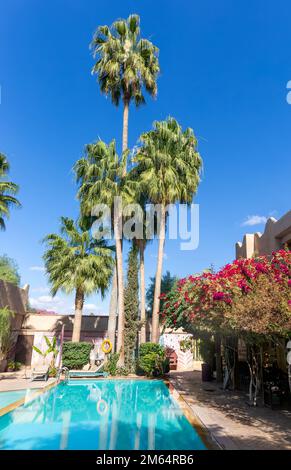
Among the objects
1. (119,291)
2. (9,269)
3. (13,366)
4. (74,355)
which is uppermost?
(9,269)

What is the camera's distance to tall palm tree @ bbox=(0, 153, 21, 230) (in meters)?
18.2

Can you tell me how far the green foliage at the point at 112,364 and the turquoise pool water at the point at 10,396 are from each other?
238 inches

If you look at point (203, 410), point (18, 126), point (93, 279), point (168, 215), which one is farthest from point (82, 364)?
point (18, 126)

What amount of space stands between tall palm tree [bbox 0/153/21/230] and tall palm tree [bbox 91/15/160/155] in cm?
812

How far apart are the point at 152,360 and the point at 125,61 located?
1911cm

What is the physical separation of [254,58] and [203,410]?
15269 mm

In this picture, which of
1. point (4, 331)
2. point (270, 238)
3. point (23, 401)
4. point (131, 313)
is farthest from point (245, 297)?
point (4, 331)

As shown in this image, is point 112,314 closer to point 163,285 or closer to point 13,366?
point 13,366

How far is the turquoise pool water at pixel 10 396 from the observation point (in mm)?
11361

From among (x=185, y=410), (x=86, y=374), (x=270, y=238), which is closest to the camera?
(x=185, y=410)

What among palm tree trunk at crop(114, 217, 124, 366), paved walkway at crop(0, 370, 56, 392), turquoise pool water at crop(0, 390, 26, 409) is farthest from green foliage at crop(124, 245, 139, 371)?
turquoise pool water at crop(0, 390, 26, 409)

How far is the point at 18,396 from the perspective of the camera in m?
12.8

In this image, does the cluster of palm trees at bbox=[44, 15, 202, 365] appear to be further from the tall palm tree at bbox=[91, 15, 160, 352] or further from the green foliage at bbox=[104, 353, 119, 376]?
the green foliage at bbox=[104, 353, 119, 376]

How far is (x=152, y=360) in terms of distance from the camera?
18.6 meters
